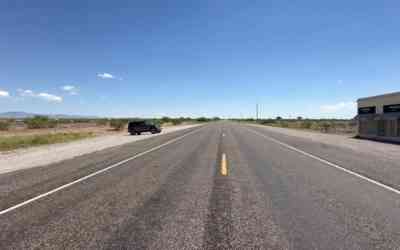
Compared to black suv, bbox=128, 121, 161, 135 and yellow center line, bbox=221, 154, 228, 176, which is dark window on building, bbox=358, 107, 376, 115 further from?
yellow center line, bbox=221, 154, 228, 176

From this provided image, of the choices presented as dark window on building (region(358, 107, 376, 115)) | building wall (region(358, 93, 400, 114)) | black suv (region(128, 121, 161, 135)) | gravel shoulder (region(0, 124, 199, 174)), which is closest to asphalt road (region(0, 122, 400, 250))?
gravel shoulder (region(0, 124, 199, 174))

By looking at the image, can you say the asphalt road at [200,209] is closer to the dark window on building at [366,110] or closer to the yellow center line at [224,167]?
the yellow center line at [224,167]

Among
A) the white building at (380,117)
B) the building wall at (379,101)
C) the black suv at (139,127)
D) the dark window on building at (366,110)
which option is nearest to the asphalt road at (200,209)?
the white building at (380,117)

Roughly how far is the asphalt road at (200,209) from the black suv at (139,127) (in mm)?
26509

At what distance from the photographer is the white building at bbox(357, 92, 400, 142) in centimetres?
2730

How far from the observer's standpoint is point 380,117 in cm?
2934

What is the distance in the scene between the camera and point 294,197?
627cm

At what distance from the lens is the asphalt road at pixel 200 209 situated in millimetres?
4039

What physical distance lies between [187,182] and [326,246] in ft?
14.6

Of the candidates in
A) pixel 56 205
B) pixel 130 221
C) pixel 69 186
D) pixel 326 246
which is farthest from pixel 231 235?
pixel 69 186

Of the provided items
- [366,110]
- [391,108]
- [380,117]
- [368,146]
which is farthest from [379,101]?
[368,146]

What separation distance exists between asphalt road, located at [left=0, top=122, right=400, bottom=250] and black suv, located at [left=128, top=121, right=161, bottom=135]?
2651 centimetres

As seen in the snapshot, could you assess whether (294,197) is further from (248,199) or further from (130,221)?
(130,221)

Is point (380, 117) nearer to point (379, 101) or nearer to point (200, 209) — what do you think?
point (379, 101)
